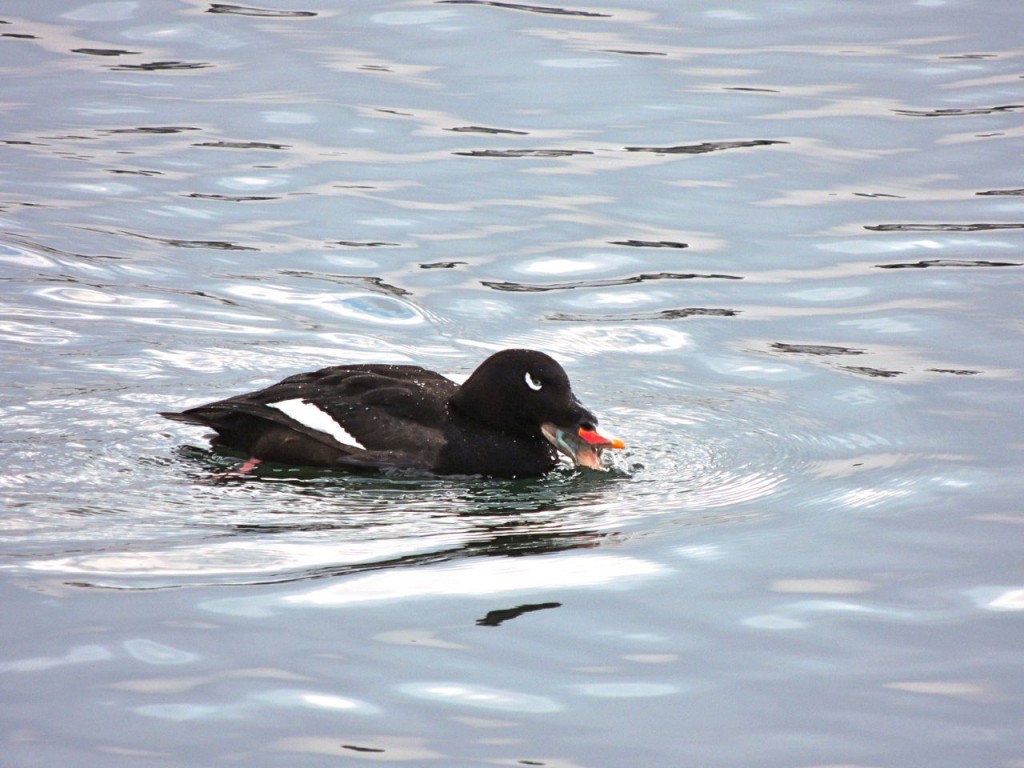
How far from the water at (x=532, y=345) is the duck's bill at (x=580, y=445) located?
8cm

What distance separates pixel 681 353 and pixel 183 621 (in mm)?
5026

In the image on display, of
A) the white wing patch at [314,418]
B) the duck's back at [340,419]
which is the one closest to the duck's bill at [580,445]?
the duck's back at [340,419]

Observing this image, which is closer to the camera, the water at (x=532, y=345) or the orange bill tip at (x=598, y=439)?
the water at (x=532, y=345)

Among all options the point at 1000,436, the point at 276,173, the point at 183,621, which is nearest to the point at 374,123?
the point at 276,173

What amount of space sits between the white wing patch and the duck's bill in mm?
973

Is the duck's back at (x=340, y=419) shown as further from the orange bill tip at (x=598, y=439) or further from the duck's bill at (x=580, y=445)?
the orange bill tip at (x=598, y=439)

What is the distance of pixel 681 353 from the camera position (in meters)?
10.3

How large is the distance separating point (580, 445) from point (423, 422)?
795 mm

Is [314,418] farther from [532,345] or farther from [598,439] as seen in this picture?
[532,345]

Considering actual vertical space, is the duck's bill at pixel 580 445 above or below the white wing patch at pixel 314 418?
below

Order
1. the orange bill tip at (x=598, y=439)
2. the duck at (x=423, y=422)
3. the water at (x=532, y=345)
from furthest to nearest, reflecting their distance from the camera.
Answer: the duck at (x=423, y=422)
the orange bill tip at (x=598, y=439)
the water at (x=532, y=345)

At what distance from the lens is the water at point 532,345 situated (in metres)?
5.48

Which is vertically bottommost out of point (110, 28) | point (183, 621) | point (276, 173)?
point (183, 621)

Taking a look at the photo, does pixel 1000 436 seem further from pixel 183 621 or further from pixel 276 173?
pixel 276 173
